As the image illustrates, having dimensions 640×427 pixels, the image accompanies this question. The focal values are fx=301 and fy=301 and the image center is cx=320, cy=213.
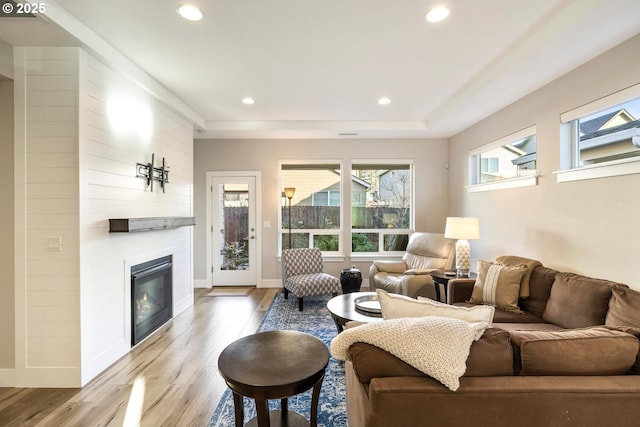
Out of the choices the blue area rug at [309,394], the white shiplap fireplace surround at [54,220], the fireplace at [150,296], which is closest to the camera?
the blue area rug at [309,394]

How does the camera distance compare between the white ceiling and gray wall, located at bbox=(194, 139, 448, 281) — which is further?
gray wall, located at bbox=(194, 139, 448, 281)

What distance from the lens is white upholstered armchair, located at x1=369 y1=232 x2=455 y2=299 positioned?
3717 millimetres

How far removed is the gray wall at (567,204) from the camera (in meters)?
2.21

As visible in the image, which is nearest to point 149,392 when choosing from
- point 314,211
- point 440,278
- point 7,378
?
point 7,378

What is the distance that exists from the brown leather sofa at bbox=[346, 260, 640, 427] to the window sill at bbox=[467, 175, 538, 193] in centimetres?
221

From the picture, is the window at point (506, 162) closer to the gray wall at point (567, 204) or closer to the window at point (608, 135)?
the gray wall at point (567, 204)

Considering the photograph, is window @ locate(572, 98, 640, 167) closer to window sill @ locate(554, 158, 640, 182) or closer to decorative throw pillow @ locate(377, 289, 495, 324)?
window sill @ locate(554, 158, 640, 182)

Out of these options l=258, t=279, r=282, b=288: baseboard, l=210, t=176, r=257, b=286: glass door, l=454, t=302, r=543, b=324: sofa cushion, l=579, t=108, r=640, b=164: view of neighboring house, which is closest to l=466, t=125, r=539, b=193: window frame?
l=579, t=108, r=640, b=164: view of neighboring house

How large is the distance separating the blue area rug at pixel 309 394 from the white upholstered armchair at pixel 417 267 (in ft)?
3.12

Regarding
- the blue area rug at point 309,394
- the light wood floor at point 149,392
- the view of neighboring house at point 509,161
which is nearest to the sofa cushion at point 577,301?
the view of neighboring house at point 509,161

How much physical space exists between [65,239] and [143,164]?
112 cm

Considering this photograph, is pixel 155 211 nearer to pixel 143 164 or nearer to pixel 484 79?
pixel 143 164

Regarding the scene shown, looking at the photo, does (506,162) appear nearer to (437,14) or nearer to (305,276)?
(437,14)

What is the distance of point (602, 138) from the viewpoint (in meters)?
2.51
